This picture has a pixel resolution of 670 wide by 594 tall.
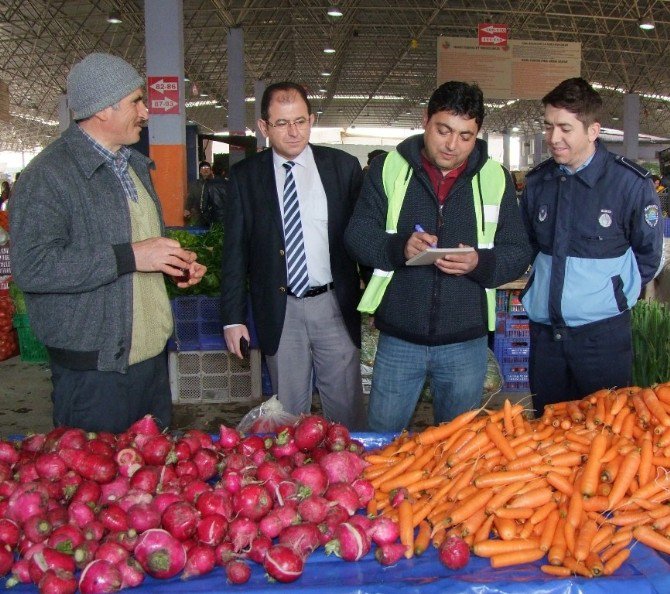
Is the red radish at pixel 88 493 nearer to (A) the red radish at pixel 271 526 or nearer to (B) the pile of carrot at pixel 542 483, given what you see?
(A) the red radish at pixel 271 526

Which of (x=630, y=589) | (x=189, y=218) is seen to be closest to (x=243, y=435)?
(x=630, y=589)

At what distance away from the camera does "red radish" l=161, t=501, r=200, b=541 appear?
1719 mm

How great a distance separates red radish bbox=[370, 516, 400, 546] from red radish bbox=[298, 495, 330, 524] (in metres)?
0.14

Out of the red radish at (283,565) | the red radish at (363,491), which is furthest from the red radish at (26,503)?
the red radish at (363,491)

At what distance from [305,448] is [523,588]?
784 millimetres

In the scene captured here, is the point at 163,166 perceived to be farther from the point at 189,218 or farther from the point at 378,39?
the point at 378,39

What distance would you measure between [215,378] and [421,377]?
116 inches

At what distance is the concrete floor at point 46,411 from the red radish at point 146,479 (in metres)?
2.63

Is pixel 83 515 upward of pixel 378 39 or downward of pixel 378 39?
downward

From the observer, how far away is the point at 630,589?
164 centimetres

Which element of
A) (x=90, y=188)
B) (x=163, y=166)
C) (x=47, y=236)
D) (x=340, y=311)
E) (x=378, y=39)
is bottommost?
(x=340, y=311)

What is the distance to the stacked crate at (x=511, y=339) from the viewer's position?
17.5 ft

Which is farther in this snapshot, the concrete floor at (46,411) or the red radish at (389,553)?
the concrete floor at (46,411)

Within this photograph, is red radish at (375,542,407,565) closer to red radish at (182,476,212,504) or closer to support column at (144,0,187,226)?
red radish at (182,476,212,504)
